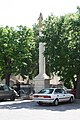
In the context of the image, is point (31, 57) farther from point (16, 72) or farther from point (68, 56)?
point (68, 56)

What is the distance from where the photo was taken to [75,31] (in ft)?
92.4

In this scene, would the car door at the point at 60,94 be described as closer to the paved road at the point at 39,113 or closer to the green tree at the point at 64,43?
the paved road at the point at 39,113

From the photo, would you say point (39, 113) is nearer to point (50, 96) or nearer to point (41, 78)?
point (50, 96)

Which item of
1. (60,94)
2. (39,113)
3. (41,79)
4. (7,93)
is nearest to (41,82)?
(41,79)

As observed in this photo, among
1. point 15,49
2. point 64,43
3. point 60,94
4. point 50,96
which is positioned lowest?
point 50,96

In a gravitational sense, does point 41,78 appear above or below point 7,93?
Result: above

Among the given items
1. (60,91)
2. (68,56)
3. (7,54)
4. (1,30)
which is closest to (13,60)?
(7,54)

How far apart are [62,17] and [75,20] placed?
302 cm

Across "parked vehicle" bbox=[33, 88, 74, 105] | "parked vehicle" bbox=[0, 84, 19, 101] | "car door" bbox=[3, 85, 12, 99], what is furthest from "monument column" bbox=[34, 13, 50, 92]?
"parked vehicle" bbox=[33, 88, 74, 105]

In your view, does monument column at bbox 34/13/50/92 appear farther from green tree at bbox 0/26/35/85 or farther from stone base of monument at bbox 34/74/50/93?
green tree at bbox 0/26/35/85

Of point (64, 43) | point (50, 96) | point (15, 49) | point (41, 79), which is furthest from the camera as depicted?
point (15, 49)

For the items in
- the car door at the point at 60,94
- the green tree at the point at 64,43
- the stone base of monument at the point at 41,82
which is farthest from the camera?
the stone base of monument at the point at 41,82

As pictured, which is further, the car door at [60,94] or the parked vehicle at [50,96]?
the car door at [60,94]

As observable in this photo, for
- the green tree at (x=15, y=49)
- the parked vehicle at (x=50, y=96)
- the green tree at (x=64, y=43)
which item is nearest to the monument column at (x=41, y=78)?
the green tree at (x=64, y=43)
